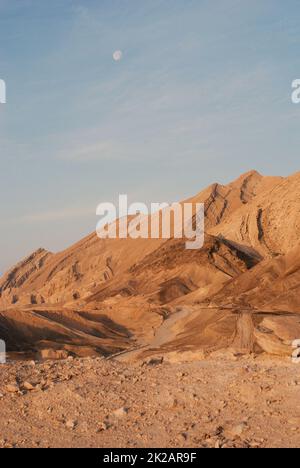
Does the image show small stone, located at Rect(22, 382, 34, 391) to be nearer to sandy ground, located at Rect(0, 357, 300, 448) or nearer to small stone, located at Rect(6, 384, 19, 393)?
sandy ground, located at Rect(0, 357, 300, 448)

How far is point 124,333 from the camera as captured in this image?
110ft

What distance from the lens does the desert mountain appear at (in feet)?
68.2

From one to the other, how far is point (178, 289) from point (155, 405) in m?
37.3

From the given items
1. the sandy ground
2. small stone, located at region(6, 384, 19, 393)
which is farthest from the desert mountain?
small stone, located at region(6, 384, 19, 393)

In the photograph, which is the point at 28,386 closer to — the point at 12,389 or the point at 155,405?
the point at 12,389

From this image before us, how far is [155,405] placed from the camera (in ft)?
25.4

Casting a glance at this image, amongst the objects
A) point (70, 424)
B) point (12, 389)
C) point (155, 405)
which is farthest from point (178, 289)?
point (70, 424)

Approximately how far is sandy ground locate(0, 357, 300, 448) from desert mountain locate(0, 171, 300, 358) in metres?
2.08

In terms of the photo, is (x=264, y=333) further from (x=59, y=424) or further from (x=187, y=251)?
(x=187, y=251)

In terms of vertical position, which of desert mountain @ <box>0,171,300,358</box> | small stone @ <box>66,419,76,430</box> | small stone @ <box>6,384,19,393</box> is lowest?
small stone @ <box>66,419,76,430</box>

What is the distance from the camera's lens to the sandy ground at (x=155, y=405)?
677cm

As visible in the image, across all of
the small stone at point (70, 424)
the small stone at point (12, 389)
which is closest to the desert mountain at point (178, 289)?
the small stone at point (70, 424)

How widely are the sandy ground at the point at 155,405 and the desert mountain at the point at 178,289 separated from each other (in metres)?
2.08

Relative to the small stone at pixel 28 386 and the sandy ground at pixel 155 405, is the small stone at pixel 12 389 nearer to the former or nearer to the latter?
the sandy ground at pixel 155 405
